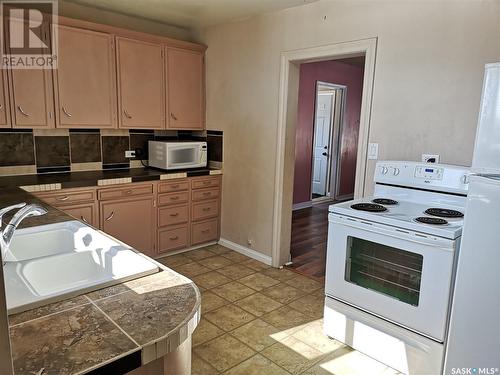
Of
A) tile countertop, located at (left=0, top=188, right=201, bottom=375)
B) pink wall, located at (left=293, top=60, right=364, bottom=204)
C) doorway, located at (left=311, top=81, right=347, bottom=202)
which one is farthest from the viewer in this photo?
doorway, located at (left=311, top=81, right=347, bottom=202)

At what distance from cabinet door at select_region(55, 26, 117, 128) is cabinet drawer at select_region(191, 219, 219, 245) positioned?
1.42m

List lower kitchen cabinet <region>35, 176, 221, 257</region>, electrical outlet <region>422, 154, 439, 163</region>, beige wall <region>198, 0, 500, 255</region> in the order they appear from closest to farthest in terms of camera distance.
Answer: beige wall <region>198, 0, 500, 255</region>, electrical outlet <region>422, 154, 439, 163</region>, lower kitchen cabinet <region>35, 176, 221, 257</region>

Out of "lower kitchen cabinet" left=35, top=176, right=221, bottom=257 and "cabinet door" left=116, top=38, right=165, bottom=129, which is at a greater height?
"cabinet door" left=116, top=38, right=165, bottom=129

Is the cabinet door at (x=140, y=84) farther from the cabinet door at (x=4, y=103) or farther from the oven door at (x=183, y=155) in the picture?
the cabinet door at (x=4, y=103)

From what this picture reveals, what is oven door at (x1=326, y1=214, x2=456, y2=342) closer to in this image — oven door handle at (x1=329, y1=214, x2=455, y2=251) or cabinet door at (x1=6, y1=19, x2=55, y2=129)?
oven door handle at (x1=329, y1=214, x2=455, y2=251)

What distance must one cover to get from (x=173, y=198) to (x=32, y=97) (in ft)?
5.11

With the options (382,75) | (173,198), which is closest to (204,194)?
(173,198)

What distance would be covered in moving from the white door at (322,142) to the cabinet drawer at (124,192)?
3.78 m

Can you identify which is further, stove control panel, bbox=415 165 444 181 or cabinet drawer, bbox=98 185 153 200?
cabinet drawer, bbox=98 185 153 200

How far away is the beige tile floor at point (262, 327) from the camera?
218 centimetres

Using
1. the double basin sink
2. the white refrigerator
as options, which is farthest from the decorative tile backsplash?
the white refrigerator

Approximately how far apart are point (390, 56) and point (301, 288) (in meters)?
2.03

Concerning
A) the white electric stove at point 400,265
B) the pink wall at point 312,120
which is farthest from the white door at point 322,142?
the white electric stove at point 400,265

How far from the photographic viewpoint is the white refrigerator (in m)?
1.56
